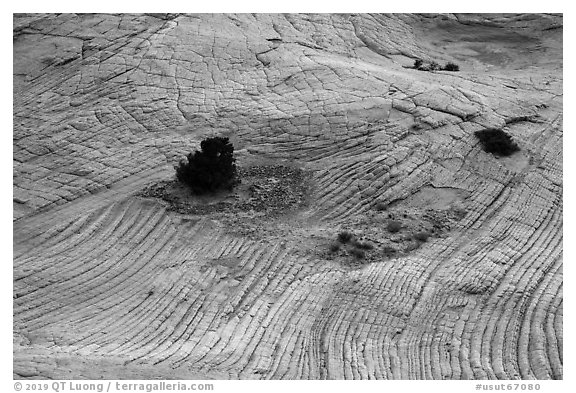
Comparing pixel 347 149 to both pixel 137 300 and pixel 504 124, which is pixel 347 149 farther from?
pixel 137 300

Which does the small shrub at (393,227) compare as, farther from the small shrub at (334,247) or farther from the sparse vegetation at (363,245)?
the small shrub at (334,247)

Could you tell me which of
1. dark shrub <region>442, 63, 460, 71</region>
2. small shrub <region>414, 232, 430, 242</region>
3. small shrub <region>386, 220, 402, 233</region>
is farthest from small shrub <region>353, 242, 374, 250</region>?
dark shrub <region>442, 63, 460, 71</region>

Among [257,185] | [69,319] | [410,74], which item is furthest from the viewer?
[410,74]


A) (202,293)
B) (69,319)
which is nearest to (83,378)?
(69,319)

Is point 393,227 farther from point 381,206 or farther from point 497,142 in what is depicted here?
point 497,142

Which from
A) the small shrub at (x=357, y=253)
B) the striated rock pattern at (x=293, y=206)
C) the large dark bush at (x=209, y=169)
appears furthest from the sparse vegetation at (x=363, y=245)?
the large dark bush at (x=209, y=169)
